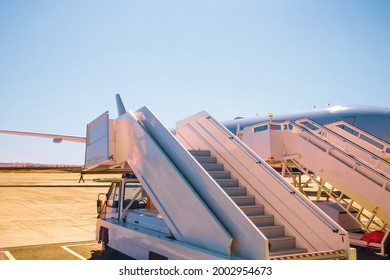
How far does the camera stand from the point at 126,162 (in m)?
7.15

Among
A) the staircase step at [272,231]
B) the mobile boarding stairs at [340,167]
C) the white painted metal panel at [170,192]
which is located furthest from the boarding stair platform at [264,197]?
the mobile boarding stairs at [340,167]

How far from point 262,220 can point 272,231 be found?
27 cm

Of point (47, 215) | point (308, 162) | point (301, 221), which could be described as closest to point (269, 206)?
Answer: point (301, 221)

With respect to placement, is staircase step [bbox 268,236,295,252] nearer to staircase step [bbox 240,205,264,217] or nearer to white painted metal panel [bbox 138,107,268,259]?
staircase step [bbox 240,205,264,217]

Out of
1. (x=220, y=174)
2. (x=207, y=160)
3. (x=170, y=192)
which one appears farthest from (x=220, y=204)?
(x=207, y=160)

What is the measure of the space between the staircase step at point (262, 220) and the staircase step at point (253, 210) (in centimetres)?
16

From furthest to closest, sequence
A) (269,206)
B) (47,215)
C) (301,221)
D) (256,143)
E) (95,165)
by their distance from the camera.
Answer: (47,215)
(256,143)
(95,165)
(269,206)
(301,221)

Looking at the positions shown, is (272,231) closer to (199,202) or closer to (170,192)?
(199,202)

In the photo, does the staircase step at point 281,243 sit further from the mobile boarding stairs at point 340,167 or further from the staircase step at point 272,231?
the mobile boarding stairs at point 340,167

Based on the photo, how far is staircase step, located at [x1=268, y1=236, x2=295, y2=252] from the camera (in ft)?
17.7

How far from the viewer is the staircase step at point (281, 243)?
5.41 metres
